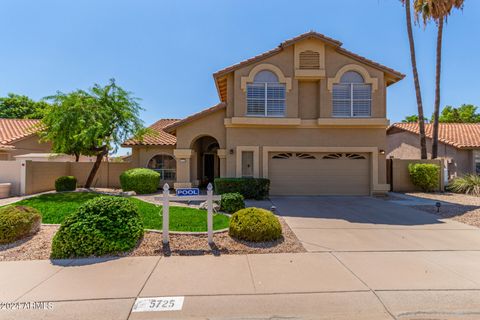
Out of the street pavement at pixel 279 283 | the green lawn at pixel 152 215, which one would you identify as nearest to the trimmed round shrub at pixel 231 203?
the green lawn at pixel 152 215

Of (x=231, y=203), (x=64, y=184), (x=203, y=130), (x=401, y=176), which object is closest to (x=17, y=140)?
(x=64, y=184)

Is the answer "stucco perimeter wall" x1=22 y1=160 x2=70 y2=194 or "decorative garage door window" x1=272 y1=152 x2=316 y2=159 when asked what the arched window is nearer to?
"stucco perimeter wall" x1=22 y1=160 x2=70 y2=194

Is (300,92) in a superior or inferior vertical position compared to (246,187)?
superior

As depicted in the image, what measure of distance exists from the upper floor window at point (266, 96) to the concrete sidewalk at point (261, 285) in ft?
32.0

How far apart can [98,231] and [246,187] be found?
777cm

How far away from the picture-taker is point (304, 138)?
47.7 ft

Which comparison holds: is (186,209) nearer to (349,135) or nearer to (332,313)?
(332,313)

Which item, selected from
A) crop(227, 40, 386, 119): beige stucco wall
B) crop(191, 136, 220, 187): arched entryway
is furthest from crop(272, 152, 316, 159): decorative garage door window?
crop(191, 136, 220, 187): arched entryway

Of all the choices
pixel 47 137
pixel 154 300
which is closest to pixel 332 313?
pixel 154 300

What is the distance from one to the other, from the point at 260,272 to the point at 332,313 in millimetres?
1573

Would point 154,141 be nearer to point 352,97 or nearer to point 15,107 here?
point 352,97

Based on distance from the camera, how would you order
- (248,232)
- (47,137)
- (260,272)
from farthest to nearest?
(47,137)
(248,232)
(260,272)

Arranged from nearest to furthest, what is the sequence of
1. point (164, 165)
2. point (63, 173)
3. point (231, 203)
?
1. point (231, 203)
2. point (63, 173)
3. point (164, 165)

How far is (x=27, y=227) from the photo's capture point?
6.67m
